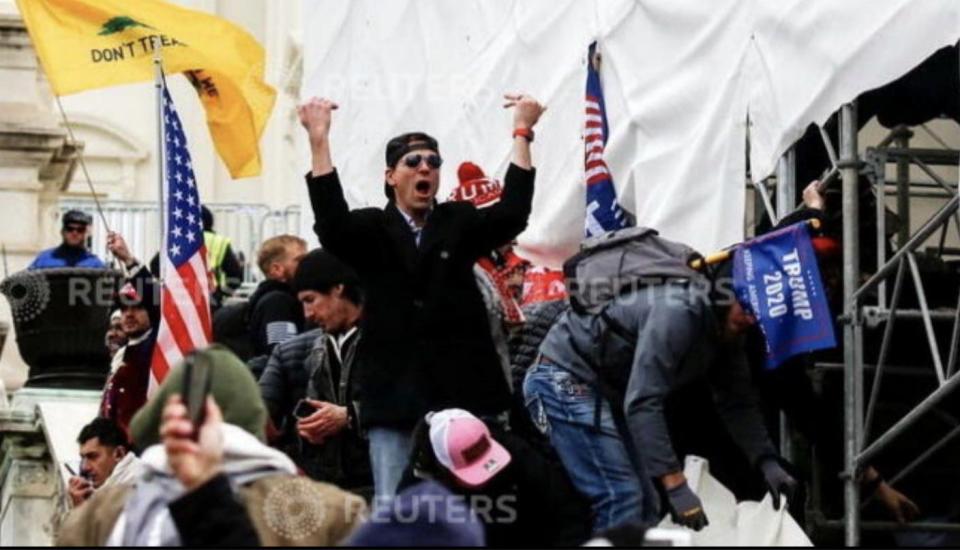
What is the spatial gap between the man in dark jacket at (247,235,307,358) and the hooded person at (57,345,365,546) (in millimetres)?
7364

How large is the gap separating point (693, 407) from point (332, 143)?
8.59 meters

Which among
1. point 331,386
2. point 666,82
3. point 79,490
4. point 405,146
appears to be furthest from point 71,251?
point 405,146

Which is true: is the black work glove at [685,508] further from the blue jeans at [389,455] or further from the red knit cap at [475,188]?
the red knit cap at [475,188]

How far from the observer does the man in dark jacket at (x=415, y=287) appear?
1516cm

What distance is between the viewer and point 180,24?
21.1 metres

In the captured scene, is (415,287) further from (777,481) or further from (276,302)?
(276,302)

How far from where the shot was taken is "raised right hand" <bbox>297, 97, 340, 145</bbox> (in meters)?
15.3

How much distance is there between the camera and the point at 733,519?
1577 centimetres

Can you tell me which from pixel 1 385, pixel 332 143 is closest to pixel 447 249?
pixel 1 385

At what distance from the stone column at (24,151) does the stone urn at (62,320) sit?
13.0 feet

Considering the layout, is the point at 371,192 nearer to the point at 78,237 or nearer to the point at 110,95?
the point at 78,237

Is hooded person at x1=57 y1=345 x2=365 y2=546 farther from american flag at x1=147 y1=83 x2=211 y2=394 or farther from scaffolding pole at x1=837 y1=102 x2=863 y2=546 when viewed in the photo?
american flag at x1=147 y1=83 x2=211 y2=394

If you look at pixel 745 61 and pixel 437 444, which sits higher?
pixel 745 61

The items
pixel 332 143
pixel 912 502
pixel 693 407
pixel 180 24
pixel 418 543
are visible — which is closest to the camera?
pixel 418 543
